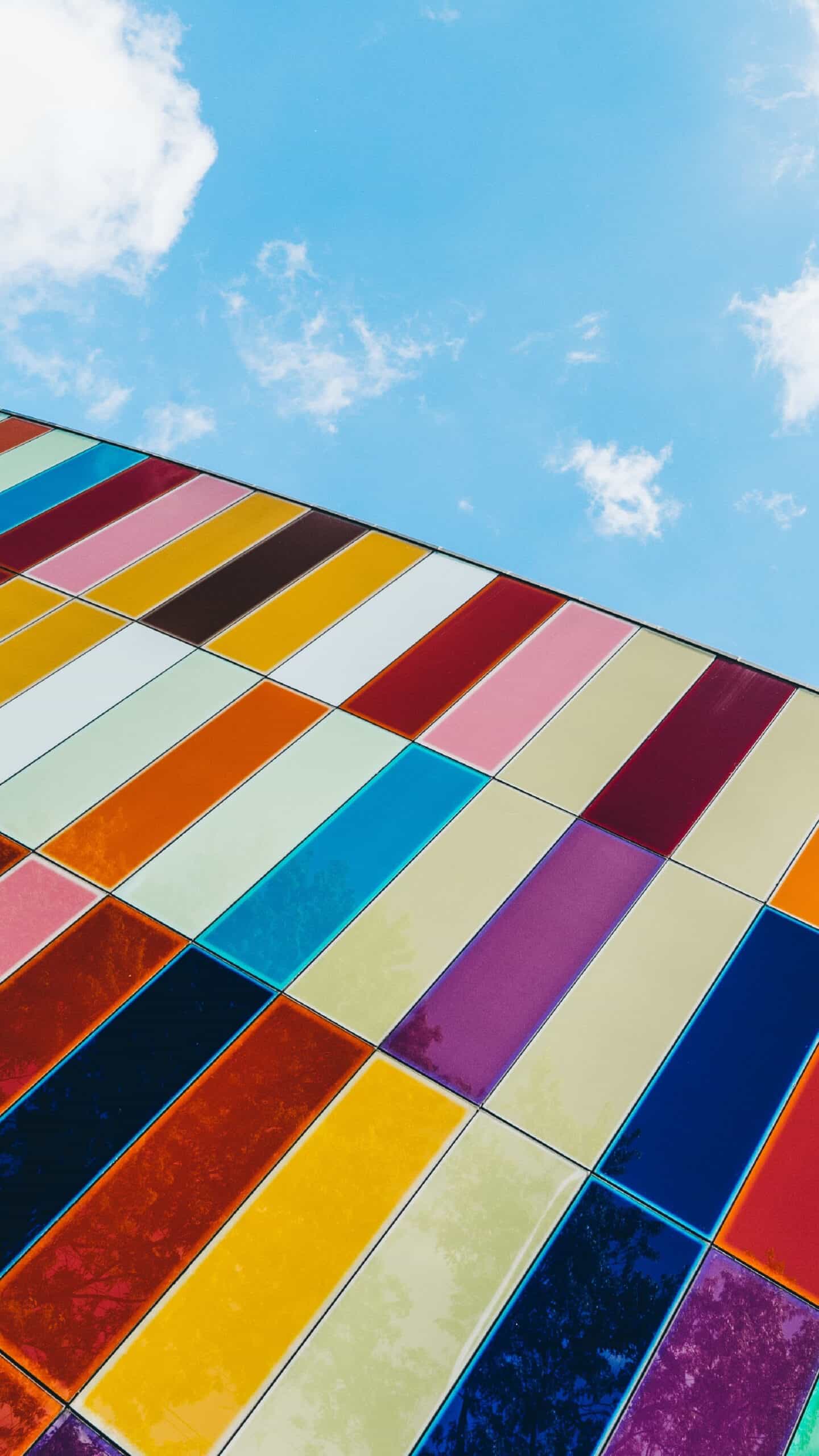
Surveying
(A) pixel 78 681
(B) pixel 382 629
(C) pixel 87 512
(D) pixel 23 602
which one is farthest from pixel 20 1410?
(C) pixel 87 512

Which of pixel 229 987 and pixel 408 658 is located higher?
pixel 408 658

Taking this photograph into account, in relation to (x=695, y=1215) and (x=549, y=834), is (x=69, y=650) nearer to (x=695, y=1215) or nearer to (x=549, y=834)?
(x=549, y=834)

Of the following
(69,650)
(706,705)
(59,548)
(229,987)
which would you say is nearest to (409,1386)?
(229,987)

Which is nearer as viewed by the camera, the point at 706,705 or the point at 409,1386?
the point at 409,1386

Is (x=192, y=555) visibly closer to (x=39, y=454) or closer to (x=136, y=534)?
(x=136, y=534)

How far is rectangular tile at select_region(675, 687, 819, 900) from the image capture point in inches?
439

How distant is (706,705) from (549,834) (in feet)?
10.8

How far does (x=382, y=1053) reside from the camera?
9.24 m

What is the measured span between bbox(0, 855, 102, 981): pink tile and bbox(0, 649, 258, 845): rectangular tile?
1.64 feet

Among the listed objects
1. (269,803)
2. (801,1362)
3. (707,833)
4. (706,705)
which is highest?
(706,705)

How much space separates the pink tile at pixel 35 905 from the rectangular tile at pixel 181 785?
183 mm

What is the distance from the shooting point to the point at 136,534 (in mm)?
16500

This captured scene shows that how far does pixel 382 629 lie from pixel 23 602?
5329 mm

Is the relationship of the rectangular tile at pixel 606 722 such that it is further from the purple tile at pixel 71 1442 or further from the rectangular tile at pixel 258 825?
the purple tile at pixel 71 1442
